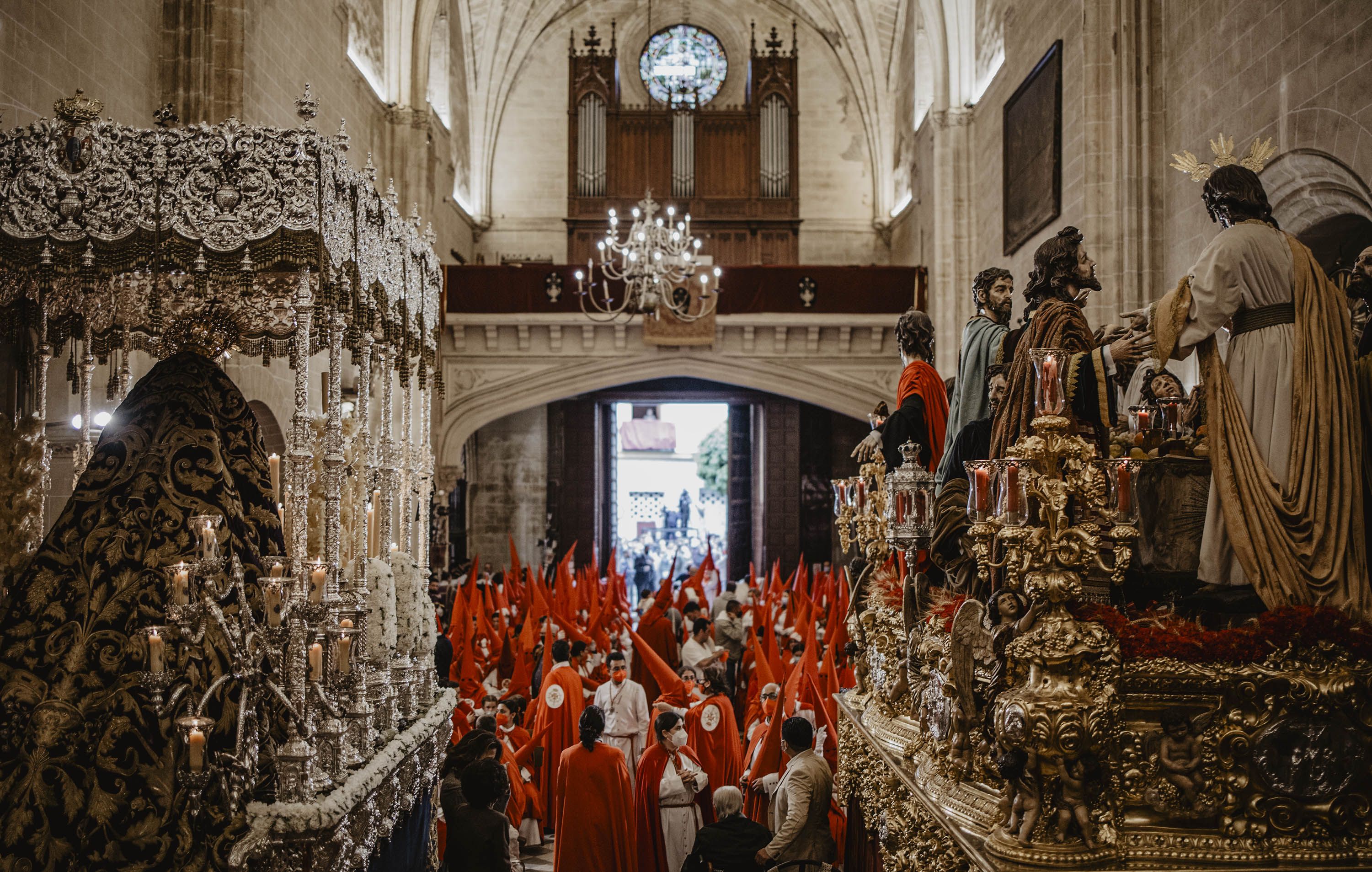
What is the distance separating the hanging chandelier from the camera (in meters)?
12.4

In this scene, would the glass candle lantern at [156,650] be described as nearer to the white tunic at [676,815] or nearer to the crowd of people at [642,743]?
the crowd of people at [642,743]

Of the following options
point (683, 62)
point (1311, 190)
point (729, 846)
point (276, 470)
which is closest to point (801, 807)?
point (729, 846)

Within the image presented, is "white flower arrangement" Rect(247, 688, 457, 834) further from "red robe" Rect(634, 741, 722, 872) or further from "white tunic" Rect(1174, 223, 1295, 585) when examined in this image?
"white tunic" Rect(1174, 223, 1295, 585)

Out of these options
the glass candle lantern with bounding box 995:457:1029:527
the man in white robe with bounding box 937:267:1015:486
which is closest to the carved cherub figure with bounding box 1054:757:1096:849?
the glass candle lantern with bounding box 995:457:1029:527

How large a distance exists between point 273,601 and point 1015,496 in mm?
2642

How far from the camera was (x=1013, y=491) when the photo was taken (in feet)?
9.65

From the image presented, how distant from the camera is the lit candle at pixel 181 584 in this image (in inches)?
144

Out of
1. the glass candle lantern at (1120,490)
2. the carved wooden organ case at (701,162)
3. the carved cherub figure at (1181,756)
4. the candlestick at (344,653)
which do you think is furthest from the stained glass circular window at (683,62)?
the carved cherub figure at (1181,756)

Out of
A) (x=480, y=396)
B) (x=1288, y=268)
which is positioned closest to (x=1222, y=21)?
(x=1288, y=268)

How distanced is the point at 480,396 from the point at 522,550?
5016 mm

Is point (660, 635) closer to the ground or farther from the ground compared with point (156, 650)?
closer to the ground

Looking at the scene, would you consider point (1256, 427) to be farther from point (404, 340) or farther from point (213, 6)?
point (213, 6)

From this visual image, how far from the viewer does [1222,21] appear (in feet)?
25.1

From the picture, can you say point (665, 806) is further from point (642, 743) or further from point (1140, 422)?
point (1140, 422)
